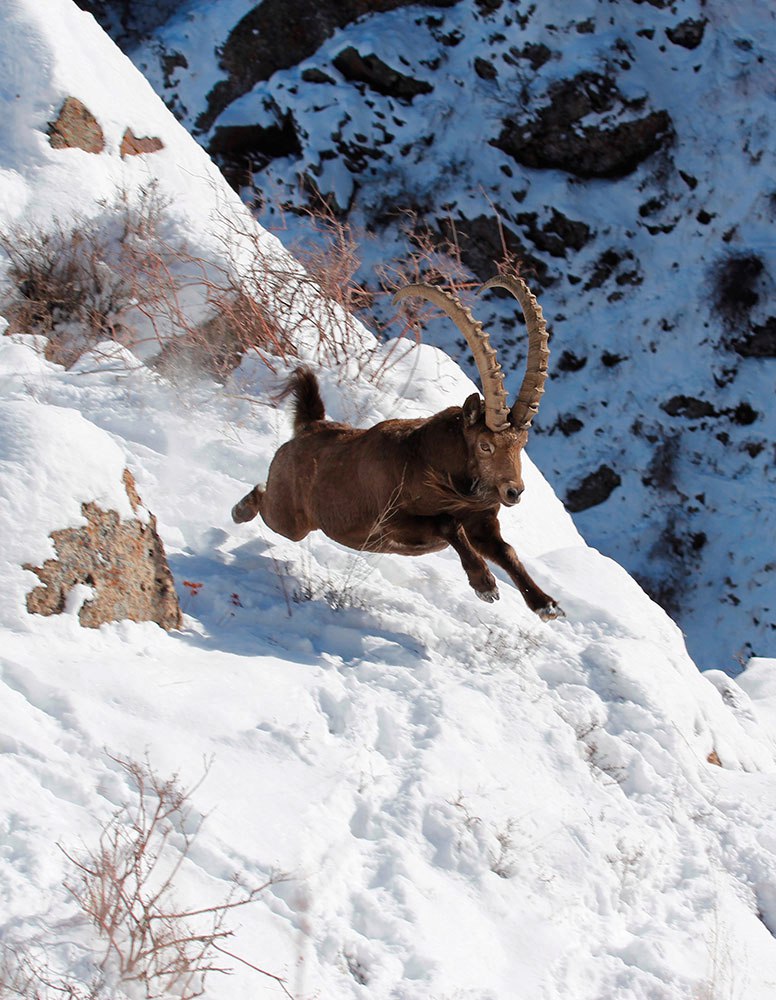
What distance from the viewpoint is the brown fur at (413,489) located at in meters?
4.87

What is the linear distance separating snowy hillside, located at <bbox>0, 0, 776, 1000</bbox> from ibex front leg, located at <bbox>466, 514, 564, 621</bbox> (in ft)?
0.80

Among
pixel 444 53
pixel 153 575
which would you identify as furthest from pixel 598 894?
pixel 444 53

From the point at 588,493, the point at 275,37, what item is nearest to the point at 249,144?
the point at 275,37

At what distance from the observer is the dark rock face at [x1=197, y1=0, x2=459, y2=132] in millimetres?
20922

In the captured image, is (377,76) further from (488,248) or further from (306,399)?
(306,399)

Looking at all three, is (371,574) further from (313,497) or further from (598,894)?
(598,894)

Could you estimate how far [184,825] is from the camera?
289 centimetres

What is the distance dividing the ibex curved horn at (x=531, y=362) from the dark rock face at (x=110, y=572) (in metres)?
1.82

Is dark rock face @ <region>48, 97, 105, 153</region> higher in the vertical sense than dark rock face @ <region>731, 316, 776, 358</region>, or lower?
lower

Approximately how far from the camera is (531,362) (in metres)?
4.96

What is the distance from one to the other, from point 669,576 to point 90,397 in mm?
11067

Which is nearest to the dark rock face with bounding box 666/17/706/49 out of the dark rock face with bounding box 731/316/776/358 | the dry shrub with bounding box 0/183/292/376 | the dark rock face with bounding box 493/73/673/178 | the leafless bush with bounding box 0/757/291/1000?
the dark rock face with bounding box 493/73/673/178

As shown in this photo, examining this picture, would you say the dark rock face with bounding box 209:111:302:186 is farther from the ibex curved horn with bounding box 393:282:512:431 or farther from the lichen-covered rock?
the ibex curved horn with bounding box 393:282:512:431

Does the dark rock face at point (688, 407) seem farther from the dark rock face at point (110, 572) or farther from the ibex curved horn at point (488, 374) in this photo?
the dark rock face at point (110, 572)
